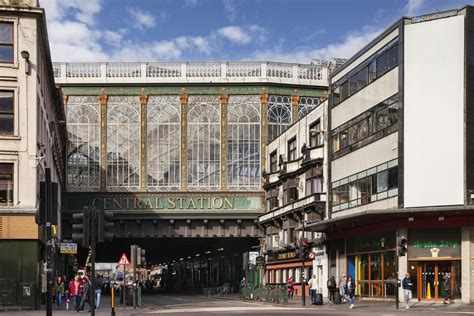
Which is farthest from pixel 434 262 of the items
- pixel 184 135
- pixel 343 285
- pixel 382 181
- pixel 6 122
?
pixel 184 135

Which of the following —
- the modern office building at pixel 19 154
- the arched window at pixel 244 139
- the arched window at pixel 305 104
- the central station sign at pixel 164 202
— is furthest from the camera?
the arched window at pixel 305 104

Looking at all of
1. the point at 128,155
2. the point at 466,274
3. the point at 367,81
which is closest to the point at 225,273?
the point at 128,155

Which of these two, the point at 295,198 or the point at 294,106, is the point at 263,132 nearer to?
the point at 294,106

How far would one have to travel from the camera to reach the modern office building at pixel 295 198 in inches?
2298

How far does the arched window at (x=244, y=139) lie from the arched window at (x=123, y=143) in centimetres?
821

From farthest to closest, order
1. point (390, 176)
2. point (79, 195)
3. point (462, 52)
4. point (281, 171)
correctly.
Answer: point (79, 195) < point (281, 171) < point (390, 176) < point (462, 52)

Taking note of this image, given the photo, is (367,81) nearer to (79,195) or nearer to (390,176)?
(390,176)

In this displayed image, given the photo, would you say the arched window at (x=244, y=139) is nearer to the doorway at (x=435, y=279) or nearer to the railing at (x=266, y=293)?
the railing at (x=266, y=293)

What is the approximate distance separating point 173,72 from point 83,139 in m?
9.98

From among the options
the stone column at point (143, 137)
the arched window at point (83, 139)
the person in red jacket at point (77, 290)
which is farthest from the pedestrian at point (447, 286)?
the arched window at point (83, 139)

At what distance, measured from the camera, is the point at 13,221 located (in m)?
39.6

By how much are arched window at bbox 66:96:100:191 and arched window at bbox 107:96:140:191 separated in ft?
3.83

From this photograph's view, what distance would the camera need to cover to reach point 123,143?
247 feet

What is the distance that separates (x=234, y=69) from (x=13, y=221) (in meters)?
39.2
